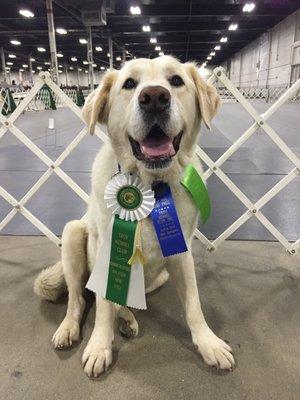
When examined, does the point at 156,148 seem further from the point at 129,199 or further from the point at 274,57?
the point at 274,57

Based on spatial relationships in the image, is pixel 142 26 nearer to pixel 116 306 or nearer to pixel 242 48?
pixel 242 48

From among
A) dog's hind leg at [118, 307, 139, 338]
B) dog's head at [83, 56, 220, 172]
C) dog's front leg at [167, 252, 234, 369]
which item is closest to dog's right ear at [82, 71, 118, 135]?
dog's head at [83, 56, 220, 172]

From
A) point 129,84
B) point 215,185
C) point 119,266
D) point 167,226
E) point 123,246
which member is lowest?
point 215,185

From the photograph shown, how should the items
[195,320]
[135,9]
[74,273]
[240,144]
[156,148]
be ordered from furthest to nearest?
[135,9]
[240,144]
[74,273]
[195,320]
[156,148]

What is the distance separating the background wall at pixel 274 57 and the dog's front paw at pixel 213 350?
20.2 metres

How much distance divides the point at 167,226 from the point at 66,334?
2.50 feet

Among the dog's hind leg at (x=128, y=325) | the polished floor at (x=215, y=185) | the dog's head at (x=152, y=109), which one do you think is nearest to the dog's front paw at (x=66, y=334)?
the dog's hind leg at (x=128, y=325)

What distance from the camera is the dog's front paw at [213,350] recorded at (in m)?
1.61

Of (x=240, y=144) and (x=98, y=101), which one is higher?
(x=98, y=101)

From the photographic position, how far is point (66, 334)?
1750mm

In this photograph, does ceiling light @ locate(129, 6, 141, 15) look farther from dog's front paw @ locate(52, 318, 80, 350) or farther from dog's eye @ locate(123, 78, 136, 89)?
dog's front paw @ locate(52, 318, 80, 350)

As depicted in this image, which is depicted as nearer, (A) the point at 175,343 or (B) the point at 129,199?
(B) the point at 129,199

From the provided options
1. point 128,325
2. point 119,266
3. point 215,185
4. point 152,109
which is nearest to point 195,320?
point 128,325

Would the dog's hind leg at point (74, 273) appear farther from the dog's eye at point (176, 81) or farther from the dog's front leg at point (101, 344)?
the dog's eye at point (176, 81)
